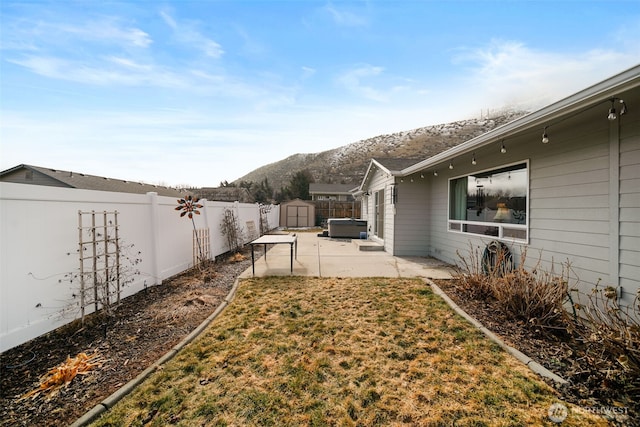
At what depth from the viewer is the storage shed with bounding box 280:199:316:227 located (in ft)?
72.1

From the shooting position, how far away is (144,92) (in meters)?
7.94

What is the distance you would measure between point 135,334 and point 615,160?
20.7ft

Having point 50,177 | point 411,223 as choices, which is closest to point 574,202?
point 411,223

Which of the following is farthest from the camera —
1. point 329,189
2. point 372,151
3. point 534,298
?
point 372,151

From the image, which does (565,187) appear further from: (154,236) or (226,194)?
(226,194)

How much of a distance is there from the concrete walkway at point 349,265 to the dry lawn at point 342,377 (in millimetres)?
2179

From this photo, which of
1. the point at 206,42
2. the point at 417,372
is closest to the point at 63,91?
the point at 206,42

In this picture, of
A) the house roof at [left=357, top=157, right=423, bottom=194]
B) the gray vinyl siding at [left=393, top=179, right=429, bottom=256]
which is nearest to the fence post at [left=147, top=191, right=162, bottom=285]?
the house roof at [left=357, top=157, right=423, bottom=194]

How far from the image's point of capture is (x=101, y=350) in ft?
9.95

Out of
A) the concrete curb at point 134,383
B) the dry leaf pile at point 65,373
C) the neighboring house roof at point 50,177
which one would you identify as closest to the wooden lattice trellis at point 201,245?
the concrete curb at point 134,383

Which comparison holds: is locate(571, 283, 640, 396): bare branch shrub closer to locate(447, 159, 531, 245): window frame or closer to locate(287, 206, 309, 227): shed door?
locate(447, 159, 531, 245): window frame

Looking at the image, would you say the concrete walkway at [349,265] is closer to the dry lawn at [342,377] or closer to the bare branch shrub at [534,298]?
the bare branch shrub at [534,298]

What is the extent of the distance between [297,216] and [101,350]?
62.6 ft

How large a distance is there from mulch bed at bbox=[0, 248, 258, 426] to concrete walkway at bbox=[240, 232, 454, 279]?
6.30ft
